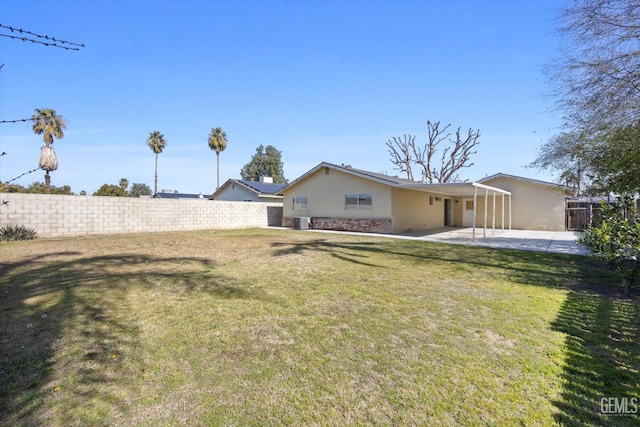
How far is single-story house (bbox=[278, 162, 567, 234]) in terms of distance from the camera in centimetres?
1769

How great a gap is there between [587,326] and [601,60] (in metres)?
5.72

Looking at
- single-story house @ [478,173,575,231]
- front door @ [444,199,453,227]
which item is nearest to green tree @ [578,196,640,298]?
single-story house @ [478,173,575,231]

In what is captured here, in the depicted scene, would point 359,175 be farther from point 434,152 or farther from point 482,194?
point 434,152

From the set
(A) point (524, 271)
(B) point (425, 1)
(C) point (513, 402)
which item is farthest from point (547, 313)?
(B) point (425, 1)

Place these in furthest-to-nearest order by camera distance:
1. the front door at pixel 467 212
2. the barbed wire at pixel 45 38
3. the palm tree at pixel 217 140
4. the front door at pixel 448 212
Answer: the palm tree at pixel 217 140, the front door at pixel 448 212, the front door at pixel 467 212, the barbed wire at pixel 45 38

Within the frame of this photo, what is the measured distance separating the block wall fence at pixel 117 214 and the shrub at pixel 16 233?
22 cm

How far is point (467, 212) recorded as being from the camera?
22812mm

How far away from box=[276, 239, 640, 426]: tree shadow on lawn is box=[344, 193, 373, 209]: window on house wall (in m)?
8.57

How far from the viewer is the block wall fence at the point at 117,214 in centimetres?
1362

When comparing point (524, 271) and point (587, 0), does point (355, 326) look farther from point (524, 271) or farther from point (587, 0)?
point (587, 0)

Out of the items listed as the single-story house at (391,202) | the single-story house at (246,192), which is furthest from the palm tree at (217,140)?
the single-story house at (391,202)

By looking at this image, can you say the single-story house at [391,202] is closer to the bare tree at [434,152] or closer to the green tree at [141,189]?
the bare tree at [434,152]

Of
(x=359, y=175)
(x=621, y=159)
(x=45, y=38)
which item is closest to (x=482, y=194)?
(x=359, y=175)

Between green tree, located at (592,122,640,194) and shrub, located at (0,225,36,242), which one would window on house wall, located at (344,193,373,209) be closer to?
green tree, located at (592,122,640,194)
